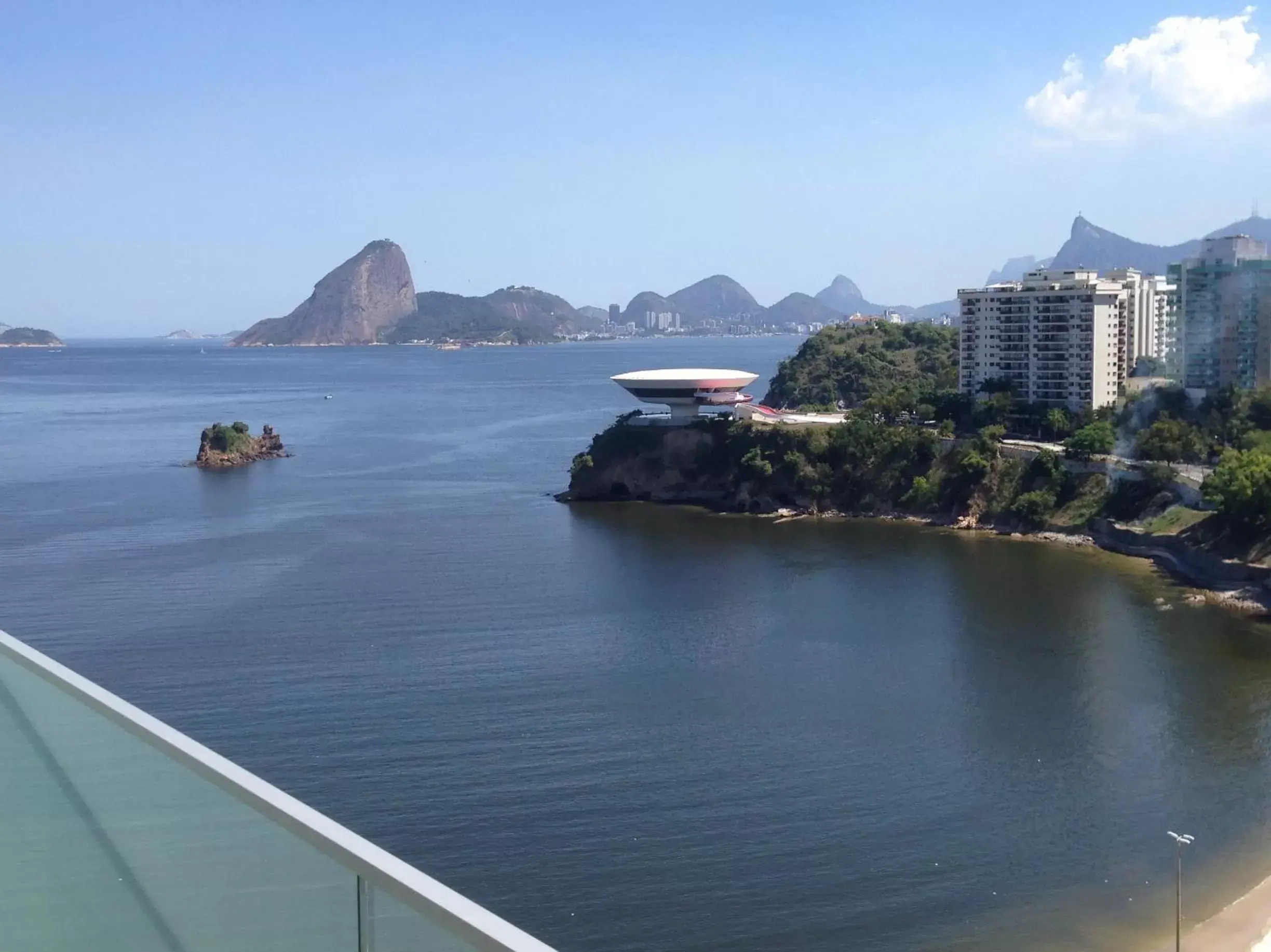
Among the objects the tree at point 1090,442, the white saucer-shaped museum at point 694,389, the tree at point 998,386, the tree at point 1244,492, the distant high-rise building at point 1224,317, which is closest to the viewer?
the tree at point 1244,492

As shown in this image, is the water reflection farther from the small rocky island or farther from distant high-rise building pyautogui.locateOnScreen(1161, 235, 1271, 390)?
the small rocky island

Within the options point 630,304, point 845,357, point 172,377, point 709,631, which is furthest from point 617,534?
point 630,304

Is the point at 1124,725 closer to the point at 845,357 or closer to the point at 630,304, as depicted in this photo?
the point at 845,357

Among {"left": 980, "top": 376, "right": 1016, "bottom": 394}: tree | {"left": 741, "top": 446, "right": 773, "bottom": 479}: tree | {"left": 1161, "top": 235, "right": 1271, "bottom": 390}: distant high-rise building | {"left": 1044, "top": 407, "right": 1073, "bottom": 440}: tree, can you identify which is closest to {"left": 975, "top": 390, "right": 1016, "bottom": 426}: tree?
{"left": 980, "top": 376, "right": 1016, "bottom": 394}: tree

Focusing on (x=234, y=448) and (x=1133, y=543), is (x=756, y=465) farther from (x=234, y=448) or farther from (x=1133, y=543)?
(x=234, y=448)

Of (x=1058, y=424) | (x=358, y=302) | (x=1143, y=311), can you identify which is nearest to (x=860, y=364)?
(x=1143, y=311)

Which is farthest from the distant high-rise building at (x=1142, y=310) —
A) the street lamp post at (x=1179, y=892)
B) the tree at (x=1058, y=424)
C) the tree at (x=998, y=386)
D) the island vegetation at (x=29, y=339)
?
the island vegetation at (x=29, y=339)

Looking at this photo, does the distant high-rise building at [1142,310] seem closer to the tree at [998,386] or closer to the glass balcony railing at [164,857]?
the tree at [998,386]
